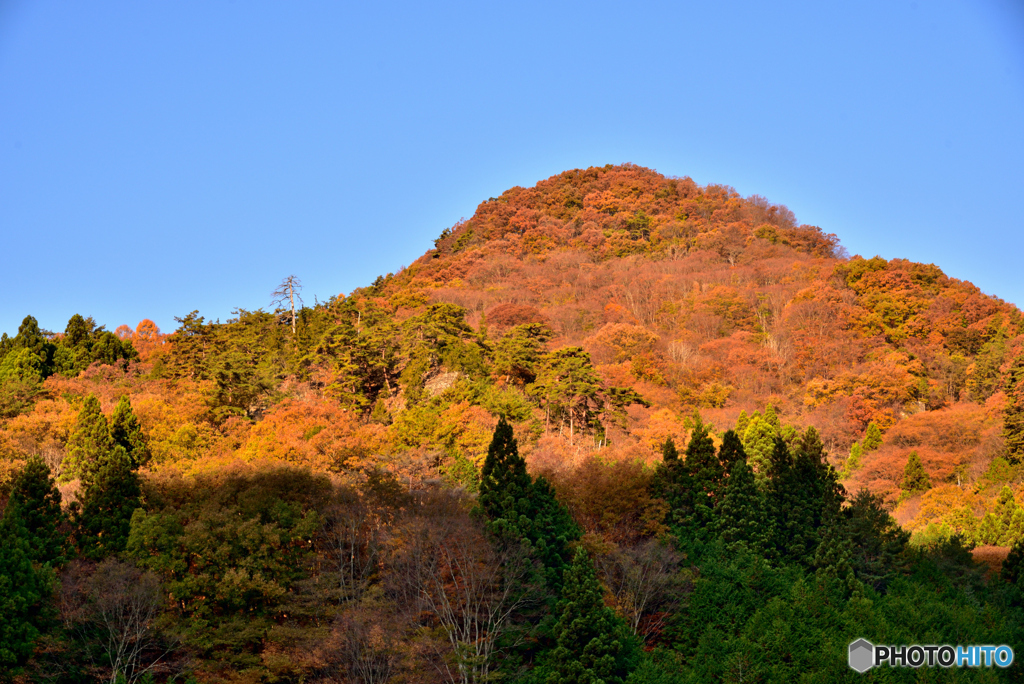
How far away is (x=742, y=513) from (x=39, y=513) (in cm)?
2439

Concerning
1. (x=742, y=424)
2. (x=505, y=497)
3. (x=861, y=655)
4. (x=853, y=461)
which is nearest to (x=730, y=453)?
(x=742, y=424)

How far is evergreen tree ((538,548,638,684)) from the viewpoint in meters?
25.4

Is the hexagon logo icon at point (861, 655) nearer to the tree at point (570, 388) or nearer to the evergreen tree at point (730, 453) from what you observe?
the evergreen tree at point (730, 453)

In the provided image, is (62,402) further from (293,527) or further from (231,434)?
(293,527)

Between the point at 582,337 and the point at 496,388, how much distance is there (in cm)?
2196

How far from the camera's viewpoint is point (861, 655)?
27.5 metres

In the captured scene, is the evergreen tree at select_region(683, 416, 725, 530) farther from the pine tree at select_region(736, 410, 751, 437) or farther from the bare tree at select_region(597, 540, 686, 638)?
the pine tree at select_region(736, 410, 751, 437)

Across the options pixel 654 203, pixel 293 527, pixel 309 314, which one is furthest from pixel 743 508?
pixel 654 203

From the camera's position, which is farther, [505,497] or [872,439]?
[872,439]

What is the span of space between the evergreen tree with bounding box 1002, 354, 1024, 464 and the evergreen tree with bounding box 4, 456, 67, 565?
134ft

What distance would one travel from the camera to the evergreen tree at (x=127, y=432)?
114 ft

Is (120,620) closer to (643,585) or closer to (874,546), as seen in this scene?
(643,585)

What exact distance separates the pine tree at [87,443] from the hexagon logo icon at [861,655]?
25607 mm

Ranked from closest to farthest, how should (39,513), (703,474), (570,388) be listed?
(39,513), (703,474), (570,388)
